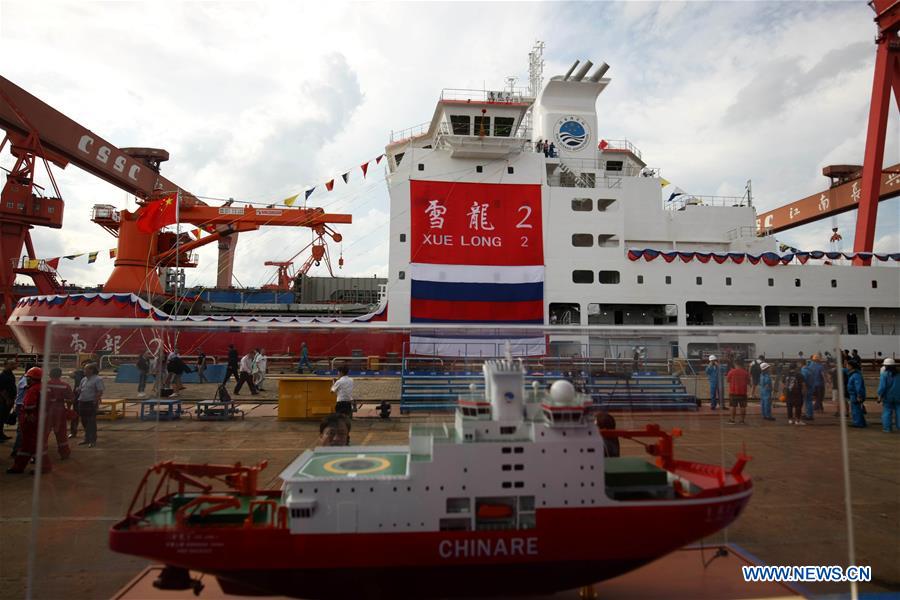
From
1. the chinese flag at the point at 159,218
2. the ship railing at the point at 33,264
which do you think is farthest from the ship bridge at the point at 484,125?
the ship railing at the point at 33,264

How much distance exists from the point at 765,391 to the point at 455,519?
3332 millimetres

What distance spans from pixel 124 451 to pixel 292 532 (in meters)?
2.21

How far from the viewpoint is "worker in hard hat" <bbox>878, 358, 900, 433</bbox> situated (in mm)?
9000

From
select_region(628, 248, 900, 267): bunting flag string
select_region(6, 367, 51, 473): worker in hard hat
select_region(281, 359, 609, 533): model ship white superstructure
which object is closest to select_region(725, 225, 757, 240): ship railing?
select_region(628, 248, 900, 267): bunting flag string

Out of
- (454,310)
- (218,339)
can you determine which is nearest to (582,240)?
(454,310)

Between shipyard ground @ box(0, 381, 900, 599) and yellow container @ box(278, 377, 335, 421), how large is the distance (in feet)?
0.52

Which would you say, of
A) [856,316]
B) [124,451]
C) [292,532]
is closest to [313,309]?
[124,451]

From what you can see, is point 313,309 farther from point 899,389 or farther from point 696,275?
point 899,389

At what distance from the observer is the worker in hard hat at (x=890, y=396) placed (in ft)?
29.5

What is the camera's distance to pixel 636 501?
3393 mm

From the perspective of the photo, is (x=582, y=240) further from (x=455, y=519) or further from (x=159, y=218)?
(x=455, y=519)

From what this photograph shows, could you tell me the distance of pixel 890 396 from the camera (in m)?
9.05

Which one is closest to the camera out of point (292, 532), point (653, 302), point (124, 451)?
point (292, 532)

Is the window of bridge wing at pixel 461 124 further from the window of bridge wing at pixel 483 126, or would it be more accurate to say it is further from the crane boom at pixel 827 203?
the crane boom at pixel 827 203
